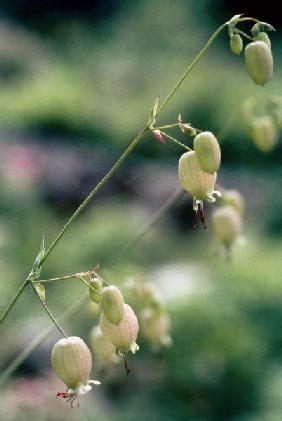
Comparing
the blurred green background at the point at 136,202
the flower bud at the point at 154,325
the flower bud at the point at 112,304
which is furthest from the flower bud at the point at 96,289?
the flower bud at the point at 154,325

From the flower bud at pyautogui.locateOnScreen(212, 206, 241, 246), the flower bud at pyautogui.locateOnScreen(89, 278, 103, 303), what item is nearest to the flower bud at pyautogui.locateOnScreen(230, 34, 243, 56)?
the flower bud at pyautogui.locateOnScreen(89, 278, 103, 303)

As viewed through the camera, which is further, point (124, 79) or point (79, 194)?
point (124, 79)

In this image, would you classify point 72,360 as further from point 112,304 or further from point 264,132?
point 264,132

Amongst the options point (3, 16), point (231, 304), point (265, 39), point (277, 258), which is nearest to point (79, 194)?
point (277, 258)

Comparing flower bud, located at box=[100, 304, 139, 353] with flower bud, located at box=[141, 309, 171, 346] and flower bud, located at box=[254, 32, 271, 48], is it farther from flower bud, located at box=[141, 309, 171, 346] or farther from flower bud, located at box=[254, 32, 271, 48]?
flower bud, located at box=[141, 309, 171, 346]

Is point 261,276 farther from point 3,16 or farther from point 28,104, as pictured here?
point 3,16

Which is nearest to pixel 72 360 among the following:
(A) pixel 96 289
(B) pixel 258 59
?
(A) pixel 96 289
